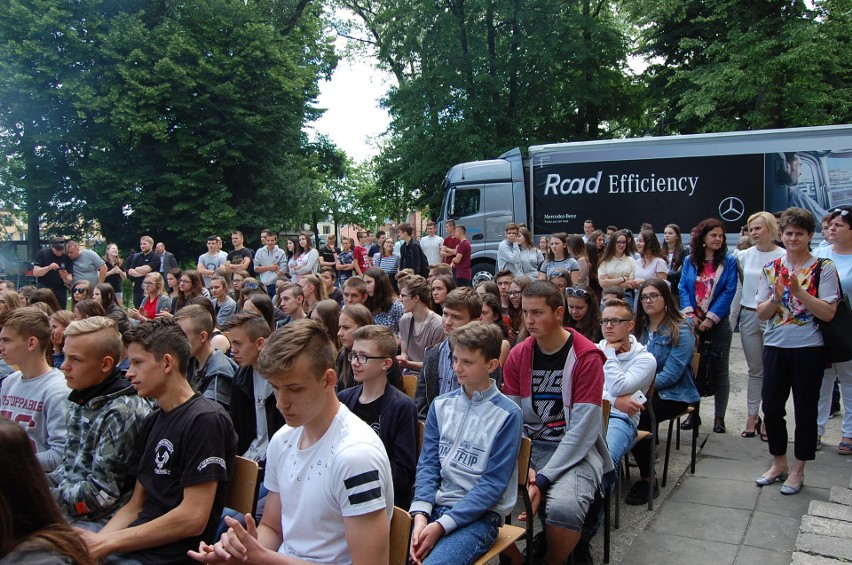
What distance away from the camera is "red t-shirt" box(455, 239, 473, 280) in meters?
13.6

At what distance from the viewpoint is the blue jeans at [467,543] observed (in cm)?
277

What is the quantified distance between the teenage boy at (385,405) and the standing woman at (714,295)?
3660mm

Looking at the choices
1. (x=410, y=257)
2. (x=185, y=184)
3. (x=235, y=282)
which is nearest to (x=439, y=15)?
(x=185, y=184)

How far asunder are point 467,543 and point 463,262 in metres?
11.0

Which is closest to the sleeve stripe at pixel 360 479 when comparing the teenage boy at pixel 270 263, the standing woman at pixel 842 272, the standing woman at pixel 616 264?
the standing woman at pixel 842 272

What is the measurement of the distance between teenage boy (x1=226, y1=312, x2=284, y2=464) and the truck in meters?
9.57

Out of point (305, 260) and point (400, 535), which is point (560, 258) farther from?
point (400, 535)

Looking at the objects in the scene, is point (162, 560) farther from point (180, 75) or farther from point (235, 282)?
point (180, 75)

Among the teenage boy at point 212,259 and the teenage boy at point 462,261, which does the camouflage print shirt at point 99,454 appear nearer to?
the teenage boy at point 212,259

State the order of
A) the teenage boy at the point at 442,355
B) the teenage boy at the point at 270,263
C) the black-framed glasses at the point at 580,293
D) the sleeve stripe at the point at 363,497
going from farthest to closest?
the teenage boy at the point at 270,263 → the black-framed glasses at the point at 580,293 → the teenage boy at the point at 442,355 → the sleeve stripe at the point at 363,497

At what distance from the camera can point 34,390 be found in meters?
3.75

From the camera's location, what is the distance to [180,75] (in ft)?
65.5

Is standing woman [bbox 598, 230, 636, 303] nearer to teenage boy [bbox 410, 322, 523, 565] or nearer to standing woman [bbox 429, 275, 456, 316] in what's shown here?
standing woman [bbox 429, 275, 456, 316]

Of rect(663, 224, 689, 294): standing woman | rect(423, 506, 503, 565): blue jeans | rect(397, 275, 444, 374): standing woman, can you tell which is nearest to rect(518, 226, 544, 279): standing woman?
rect(663, 224, 689, 294): standing woman
